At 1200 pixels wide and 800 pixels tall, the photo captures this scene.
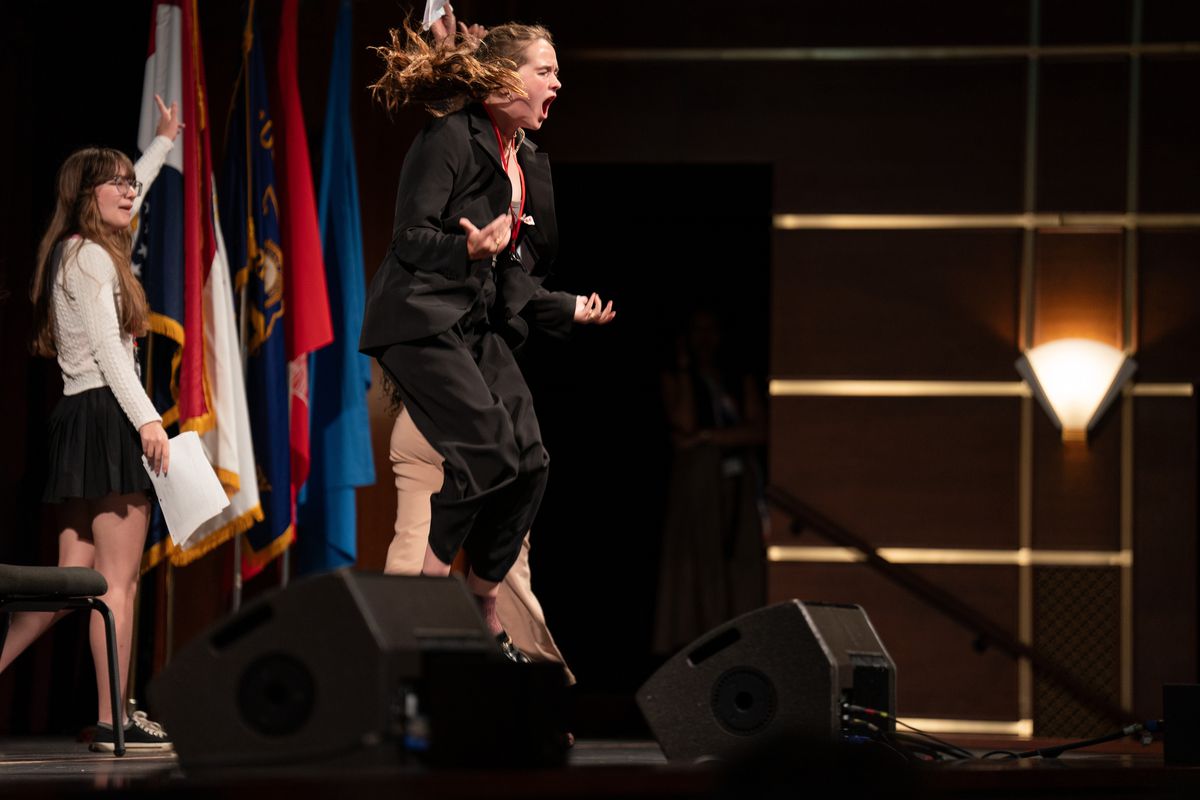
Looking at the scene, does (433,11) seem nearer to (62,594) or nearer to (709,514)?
(62,594)

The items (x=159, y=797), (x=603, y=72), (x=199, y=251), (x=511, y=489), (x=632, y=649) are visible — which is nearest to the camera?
(x=159, y=797)

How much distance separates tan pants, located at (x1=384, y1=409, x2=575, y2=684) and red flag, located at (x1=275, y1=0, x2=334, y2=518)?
0.91 m

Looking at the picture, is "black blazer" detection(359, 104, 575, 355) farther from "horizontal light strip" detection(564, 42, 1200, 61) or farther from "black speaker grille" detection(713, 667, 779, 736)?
"horizontal light strip" detection(564, 42, 1200, 61)

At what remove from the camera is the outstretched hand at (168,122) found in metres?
4.37

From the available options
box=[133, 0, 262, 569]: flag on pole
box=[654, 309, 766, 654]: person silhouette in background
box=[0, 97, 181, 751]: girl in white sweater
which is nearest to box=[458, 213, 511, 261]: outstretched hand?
box=[0, 97, 181, 751]: girl in white sweater

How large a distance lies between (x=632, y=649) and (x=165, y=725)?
19.4ft

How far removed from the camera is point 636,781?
6.33 ft

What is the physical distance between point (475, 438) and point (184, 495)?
134 centimetres

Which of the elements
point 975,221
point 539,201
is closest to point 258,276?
point 539,201

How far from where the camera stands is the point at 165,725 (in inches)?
83.2

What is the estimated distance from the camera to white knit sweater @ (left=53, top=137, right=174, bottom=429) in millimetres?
3799

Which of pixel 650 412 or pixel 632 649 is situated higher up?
pixel 650 412

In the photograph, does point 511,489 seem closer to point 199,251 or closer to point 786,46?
point 199,251

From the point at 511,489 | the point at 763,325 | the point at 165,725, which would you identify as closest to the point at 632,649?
the point at 763,325
